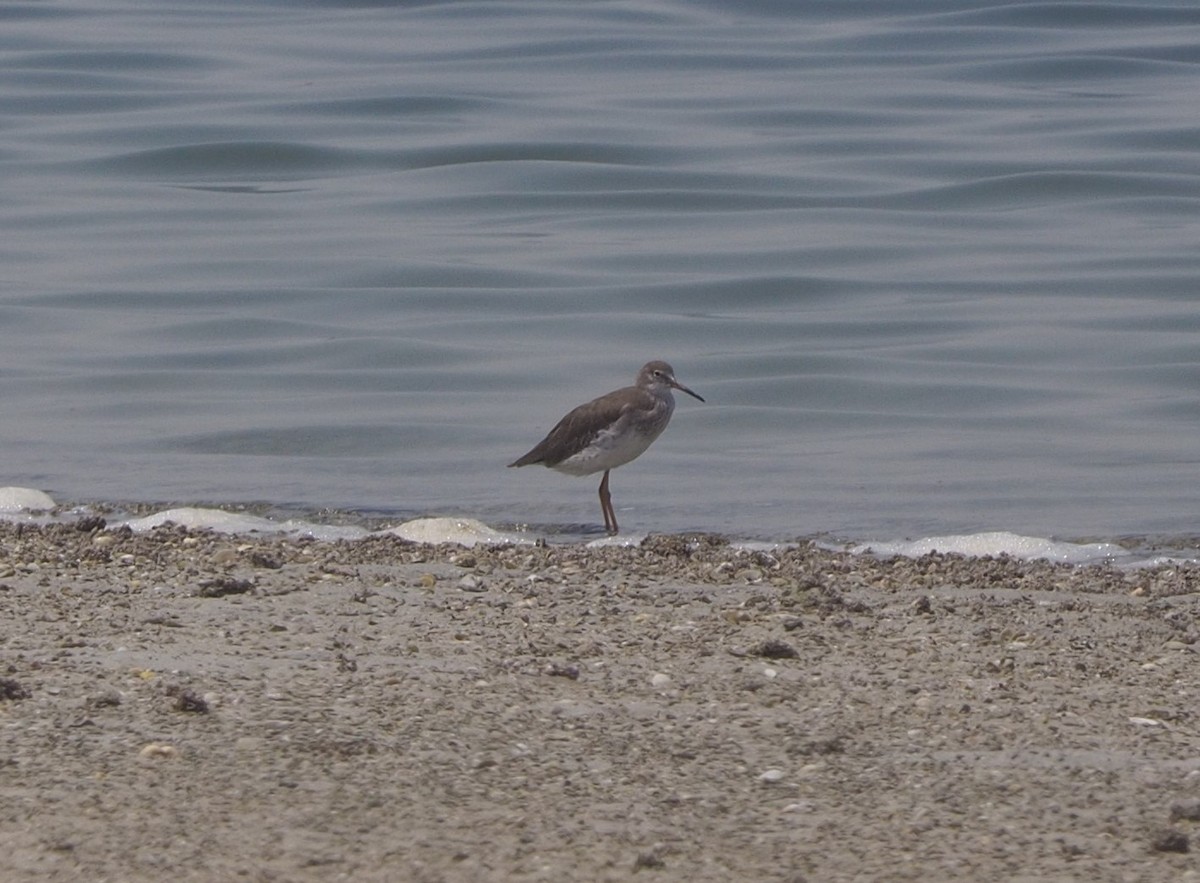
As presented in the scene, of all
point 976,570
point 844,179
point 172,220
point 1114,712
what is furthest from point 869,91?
point 1114,712

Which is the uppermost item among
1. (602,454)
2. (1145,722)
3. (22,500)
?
(1145,722)

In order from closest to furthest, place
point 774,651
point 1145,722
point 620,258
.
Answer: point 1145,722 → point 774,651 → point 620,258

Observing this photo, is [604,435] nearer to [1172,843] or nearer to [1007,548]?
[1007,548]

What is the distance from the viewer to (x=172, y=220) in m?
20.5

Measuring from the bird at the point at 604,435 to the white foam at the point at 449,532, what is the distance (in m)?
0.72

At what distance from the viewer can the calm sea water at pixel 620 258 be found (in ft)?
37.8

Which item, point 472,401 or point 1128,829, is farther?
point 472,401

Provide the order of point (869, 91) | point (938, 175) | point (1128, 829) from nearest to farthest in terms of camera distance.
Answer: point (1128, 829) → point (938, 175) → point (869, 91)

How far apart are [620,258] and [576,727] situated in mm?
13804

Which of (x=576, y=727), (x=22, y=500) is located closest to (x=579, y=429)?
(x=22, y=500)

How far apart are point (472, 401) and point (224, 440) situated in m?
1.85

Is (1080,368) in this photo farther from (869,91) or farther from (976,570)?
(869,91)

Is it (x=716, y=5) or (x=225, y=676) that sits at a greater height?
(x=716, y=5)

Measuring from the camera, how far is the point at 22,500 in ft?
33.1
